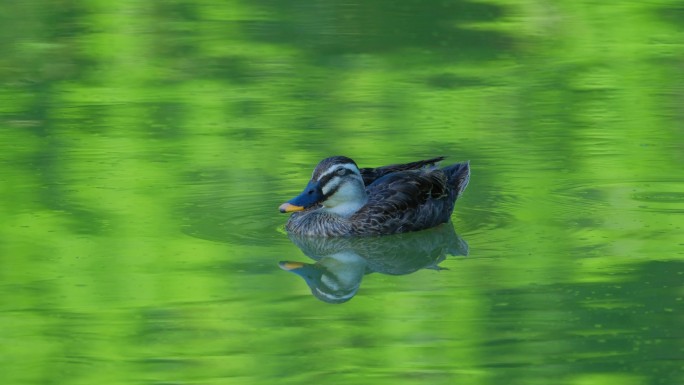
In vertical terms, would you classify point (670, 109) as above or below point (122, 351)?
below

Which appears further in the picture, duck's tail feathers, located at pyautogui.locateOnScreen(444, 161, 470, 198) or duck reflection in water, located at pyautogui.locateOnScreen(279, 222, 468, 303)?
duck's tail feathers, located at pyautogui.locateOnScreen(444, 161, 470, 198)

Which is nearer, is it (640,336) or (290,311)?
(640,336)

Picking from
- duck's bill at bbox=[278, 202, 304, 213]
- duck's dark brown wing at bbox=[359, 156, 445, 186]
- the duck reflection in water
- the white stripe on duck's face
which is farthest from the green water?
duck's dark brown wing at bbox=[359, 156, 445, 186]

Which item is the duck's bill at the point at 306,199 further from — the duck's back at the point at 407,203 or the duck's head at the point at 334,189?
the duck's back at the point at 407,203

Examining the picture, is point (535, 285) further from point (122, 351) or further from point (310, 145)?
point (310, 145)

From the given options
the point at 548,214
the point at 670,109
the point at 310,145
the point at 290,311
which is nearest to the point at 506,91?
the point at 670,109

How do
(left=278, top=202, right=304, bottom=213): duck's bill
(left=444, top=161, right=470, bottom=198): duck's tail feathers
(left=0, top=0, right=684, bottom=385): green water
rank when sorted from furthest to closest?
(left=444, top=161, right=470, bottom=198): duck's tail feathers < (left=278, top=202, right=304, bottom=213): duck's bill < (left=0, top=0, right=684, bottom=385): green water

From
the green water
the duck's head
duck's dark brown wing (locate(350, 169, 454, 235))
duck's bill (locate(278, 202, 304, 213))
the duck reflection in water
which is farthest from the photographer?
duck's dark brown wing (locate(350, 169, 454, 235))

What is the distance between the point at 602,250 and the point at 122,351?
3.21m

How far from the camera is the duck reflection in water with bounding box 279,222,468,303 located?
959 centimetres

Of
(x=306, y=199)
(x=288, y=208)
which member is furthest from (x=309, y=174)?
(x=288, y=208)

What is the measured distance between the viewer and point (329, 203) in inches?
430

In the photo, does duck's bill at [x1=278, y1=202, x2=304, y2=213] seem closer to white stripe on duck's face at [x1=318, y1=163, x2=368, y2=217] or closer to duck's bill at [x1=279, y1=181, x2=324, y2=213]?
duck's bill at [x1=279, y1=181, x2=324, y2=213]

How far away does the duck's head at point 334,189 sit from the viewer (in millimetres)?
10688
